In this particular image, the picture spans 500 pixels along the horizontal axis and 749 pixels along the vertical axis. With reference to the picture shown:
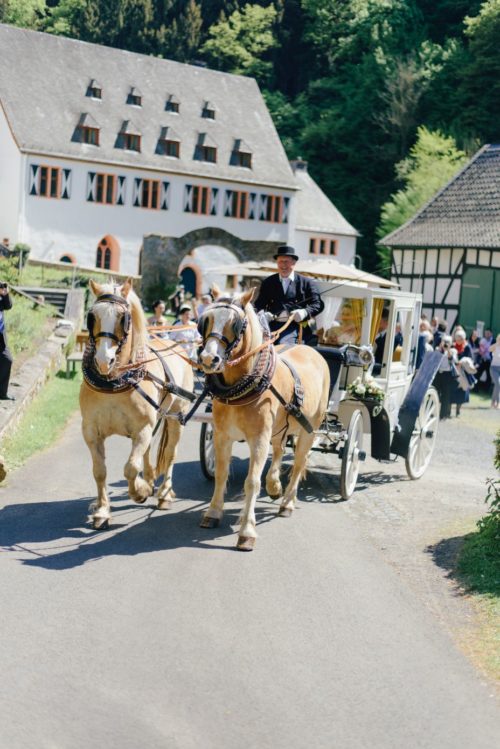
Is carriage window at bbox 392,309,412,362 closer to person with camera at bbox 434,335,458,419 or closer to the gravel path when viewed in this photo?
the gravel path

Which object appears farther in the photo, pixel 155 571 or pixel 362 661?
pixel 155 571

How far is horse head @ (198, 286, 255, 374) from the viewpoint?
812 centimetres

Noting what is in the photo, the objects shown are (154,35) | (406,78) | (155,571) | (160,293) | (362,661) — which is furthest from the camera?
(154,35)

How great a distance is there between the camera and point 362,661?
20.5 ft

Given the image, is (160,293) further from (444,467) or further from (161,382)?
(161,382)

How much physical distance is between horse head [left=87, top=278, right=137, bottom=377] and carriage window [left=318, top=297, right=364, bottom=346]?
14.6 ft

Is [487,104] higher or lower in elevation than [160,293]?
higher

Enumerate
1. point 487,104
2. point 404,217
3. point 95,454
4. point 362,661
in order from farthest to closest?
point 487,104 < point 404,217 < point 95,454 < point 362,661

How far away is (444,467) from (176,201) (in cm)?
4360

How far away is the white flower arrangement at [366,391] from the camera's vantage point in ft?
38.4

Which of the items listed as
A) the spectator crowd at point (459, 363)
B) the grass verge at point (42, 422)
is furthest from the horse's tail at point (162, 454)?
the spectator crowd at point (459, 363)

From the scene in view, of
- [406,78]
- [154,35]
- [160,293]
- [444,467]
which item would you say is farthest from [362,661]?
[154,35]

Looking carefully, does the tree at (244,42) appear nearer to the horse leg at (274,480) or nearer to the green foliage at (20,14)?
the green foliage at (20,14)

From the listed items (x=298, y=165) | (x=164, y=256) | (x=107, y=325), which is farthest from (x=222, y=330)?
(x=298, y=165)
